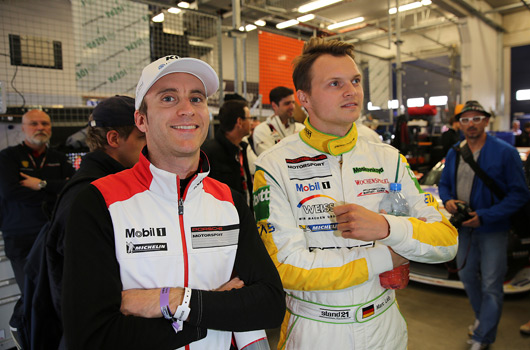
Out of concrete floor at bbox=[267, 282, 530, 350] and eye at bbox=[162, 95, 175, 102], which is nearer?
eye at bbox=[162, 95, 175, 102]

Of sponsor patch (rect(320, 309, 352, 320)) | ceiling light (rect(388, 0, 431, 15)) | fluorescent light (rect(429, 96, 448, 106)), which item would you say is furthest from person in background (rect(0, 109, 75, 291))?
fluorescent light (rect(429, 96, 448, 106))

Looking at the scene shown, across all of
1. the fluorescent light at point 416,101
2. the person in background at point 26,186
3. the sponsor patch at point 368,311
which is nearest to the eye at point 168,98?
the sponsor patch at point 368,311

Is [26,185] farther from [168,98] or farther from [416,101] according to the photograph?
[416,101]

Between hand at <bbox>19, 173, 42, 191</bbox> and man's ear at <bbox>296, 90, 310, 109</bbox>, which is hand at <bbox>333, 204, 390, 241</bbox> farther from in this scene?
hand at <bbox>19, 173, 42, 191</bbox>

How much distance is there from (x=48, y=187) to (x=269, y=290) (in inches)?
112

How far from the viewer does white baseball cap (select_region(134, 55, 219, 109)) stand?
49.1 inches

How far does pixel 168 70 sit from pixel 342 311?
1.13 meters

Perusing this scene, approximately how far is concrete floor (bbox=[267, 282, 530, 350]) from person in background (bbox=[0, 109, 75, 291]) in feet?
7.50

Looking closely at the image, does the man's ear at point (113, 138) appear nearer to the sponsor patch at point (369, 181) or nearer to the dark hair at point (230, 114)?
the sponsor patch at point (369, 181)

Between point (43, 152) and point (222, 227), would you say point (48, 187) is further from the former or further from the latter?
point (222, 227)

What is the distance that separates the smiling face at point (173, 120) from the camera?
1236 mm

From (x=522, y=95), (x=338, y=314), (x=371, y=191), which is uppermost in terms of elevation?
(x=522, y=95)

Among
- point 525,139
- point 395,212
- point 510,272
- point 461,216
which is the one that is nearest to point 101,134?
point 395,212

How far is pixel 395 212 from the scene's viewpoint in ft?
5.41
